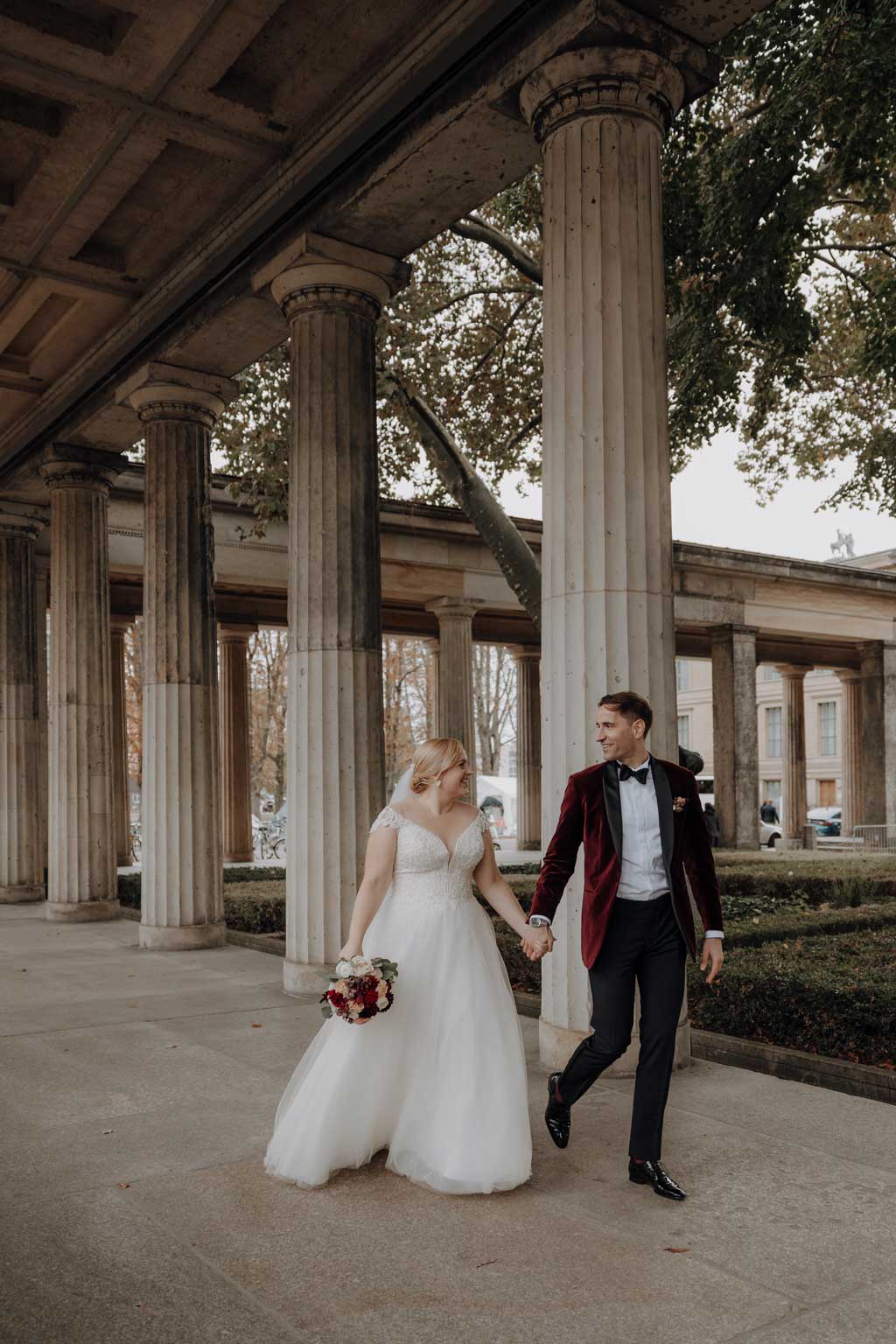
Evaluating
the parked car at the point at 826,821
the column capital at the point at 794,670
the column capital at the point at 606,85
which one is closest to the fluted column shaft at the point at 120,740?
the column capital at the point at 606,85

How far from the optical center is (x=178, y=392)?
41.5ft

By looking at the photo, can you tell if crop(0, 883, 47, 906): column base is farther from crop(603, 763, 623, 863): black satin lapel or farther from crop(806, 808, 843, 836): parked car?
crop(806, 808, 843, 836): parked car

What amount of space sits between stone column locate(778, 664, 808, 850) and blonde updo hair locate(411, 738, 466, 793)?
2892 cm

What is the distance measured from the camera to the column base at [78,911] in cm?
1533

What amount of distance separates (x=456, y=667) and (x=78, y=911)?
11.9 m

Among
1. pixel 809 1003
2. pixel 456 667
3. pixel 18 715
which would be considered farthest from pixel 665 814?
pixel 456 667

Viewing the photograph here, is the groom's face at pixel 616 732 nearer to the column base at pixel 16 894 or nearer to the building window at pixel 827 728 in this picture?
the column base at pixel 16 894

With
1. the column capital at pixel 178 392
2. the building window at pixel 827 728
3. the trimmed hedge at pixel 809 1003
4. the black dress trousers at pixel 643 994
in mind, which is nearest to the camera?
the black dress trousers at pixel 643 994

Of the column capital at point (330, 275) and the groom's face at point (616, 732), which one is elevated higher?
the column capital at point (330, 275)

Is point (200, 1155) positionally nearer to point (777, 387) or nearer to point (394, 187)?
point (394, 187)

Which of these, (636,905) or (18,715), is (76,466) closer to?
(18,715)

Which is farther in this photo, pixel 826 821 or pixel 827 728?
pixel 827 728

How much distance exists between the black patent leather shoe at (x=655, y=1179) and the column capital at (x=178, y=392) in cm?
982

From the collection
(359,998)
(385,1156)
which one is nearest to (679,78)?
(359,998)
